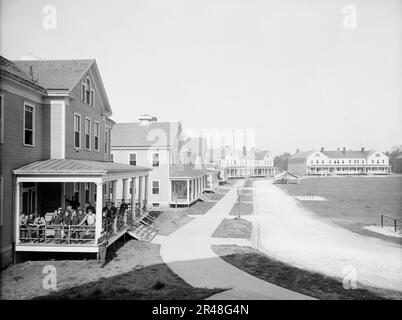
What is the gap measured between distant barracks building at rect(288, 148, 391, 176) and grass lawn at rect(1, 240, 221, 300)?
377ft

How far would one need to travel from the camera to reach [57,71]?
56.7 feet

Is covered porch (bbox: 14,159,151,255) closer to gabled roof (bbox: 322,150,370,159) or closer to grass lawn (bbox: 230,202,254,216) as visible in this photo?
grass lawn (bbox: 230,202,254,216)

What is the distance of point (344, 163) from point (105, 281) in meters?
126

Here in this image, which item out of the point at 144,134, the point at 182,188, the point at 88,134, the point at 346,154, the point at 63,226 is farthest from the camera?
the point at 346,154

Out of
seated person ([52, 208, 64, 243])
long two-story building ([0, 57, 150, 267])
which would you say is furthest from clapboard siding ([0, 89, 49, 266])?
seated person ([52, 208, 64, 243])

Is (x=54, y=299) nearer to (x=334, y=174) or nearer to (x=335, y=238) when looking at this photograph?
(x=335, y=238)

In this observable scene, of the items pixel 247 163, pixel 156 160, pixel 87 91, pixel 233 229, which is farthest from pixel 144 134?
pixel 247 163

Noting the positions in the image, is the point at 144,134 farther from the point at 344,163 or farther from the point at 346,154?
the point at 346,154

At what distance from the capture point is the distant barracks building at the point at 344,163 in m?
120

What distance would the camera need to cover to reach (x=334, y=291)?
34.9ft

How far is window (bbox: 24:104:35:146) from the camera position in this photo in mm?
13805

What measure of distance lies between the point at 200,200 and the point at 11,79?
2911 centimetres

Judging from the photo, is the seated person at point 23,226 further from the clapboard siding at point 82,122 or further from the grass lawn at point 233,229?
the grass lawn at point 233,229

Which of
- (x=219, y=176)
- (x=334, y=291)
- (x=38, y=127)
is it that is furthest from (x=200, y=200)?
(x=219, y=176)
